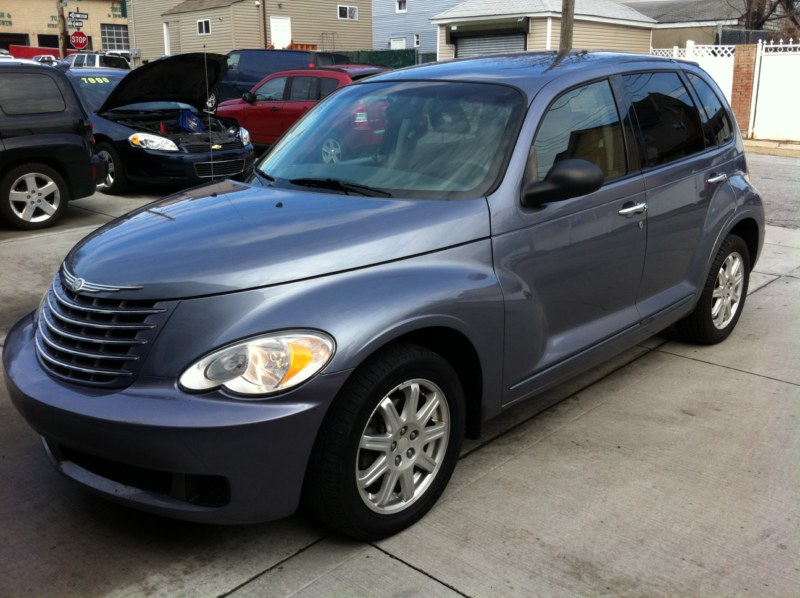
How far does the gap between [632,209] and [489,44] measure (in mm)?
28365

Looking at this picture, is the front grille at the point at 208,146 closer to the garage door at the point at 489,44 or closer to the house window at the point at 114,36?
the garage door at the point at 489,44

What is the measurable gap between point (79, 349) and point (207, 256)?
1.81 ft

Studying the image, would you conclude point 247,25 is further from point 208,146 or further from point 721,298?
point 721,298

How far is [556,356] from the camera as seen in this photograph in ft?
12.1

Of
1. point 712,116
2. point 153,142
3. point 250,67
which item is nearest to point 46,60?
point 250,67

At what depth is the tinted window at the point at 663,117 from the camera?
4.30 metres

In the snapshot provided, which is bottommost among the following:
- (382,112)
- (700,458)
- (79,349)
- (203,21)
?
(700,458)

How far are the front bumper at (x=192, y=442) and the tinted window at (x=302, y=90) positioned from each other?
424 inches

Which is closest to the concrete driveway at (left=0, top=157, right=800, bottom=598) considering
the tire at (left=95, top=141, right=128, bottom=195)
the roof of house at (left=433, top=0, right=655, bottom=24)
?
the tire at (left=95, top=141, right=128, bottom=195)

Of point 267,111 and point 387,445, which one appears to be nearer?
point 387,445

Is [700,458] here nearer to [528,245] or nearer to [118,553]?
[528,245]

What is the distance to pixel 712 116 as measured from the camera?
5.00 m

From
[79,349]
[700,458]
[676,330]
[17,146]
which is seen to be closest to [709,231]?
[676,330]

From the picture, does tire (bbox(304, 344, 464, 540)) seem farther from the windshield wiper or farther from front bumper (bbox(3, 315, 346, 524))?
the windshield wiper
